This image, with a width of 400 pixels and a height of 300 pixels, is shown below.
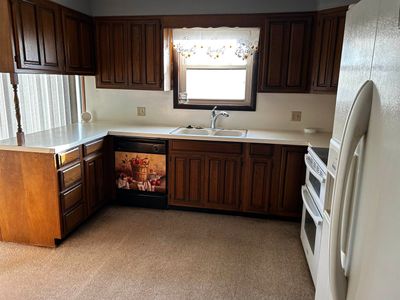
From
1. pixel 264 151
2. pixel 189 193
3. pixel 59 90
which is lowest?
pixel 189 193

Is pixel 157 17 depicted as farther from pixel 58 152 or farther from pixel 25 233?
pixel 25 233

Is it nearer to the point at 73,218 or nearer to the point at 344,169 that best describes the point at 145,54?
the point at 73,218

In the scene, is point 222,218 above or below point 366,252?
below

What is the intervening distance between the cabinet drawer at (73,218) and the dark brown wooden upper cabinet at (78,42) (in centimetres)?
137

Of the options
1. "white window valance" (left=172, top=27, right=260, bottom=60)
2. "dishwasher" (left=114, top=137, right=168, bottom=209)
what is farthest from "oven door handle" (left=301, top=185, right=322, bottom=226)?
"white window valance" (left=172, top=27, right=260, bottom=60)

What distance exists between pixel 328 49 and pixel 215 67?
49.0 inches

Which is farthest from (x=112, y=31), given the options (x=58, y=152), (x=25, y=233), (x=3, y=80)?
(x=25, y=233)

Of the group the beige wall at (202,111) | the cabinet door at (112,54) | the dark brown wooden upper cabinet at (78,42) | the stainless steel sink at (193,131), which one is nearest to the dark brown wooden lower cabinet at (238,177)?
the stainless steel sink at (193,131)

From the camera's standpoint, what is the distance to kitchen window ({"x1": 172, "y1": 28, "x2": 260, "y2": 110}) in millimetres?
3334

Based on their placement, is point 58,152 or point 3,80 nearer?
point 58,152

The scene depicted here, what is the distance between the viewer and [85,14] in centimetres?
322

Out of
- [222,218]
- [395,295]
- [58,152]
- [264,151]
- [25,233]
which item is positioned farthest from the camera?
[222,218]

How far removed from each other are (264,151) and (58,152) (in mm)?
1879

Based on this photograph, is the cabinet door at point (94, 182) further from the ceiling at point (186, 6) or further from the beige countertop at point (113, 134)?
the ceiling at point (186, 6)
